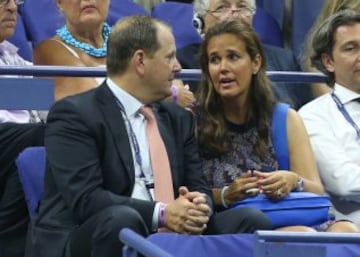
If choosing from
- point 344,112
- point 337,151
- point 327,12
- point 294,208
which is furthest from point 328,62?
point 294,208

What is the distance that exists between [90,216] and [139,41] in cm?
74

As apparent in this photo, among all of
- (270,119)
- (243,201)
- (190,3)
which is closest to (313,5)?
(190,3)

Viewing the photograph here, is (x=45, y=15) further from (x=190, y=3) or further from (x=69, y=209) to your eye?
(x=69, y=209)

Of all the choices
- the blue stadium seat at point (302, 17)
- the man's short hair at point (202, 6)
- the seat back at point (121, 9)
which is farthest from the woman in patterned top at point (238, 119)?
the blue stadium seat at point (302, 17)

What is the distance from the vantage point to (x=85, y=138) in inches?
165

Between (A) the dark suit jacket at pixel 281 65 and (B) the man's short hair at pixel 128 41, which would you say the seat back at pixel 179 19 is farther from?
(B) the man's short hair at pixel 128 41

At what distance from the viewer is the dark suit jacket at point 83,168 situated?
412 centimetres

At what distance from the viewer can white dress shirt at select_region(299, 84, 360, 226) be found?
481 cm

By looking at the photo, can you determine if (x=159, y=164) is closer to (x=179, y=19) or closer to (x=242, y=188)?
(x=242, y=188)

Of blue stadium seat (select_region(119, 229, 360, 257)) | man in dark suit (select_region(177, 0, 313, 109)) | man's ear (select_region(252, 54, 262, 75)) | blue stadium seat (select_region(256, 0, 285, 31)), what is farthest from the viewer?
blue stadium seat (select_region(256, 0, 285, 31))

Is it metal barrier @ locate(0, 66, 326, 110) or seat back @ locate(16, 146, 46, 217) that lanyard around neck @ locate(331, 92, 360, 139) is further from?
seat back @ locate(16, 146, 46, 217)

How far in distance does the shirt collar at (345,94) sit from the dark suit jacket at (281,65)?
0.51m

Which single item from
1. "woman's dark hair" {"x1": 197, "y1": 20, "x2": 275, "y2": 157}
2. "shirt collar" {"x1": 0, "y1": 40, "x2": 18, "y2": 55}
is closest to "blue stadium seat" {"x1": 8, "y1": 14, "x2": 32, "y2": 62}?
"shirt collar" {"x1": 0, "y1": 40, "x2": 18, "y2": 55}

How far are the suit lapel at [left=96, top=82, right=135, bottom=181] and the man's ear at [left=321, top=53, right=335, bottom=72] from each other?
1.34 metres
